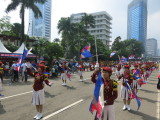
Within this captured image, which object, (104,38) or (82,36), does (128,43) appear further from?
(82,36)

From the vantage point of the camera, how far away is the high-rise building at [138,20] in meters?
163

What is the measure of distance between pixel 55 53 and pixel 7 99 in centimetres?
2712

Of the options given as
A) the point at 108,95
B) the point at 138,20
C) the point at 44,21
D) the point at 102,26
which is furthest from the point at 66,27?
the point at 138,20

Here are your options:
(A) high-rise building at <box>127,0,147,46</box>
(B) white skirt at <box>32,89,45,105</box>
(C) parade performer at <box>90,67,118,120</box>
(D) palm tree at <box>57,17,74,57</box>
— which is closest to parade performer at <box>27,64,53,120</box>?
(B) white skirt at <box>32,89,45,105</box>

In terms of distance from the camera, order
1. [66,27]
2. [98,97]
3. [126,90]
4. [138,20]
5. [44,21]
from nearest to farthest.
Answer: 1. [98,97]
2. [126,90]
3. [66,27]
4. [138,20]
5. [44,21]

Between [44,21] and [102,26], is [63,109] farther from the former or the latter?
[44,21]

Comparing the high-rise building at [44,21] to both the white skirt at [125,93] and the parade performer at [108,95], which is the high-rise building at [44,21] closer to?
the white skirt at [125,93]

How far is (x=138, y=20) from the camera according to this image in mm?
164625

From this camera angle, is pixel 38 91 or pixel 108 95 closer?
pixel 108 95

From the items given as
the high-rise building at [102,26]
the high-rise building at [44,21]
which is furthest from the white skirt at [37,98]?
the high-rise building at [44,21]

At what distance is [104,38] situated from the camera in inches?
4230

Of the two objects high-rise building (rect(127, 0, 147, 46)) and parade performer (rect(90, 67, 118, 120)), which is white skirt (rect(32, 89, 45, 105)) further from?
high-rise building (rect(127, 0, 147, 46))

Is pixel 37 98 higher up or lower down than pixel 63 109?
higher up

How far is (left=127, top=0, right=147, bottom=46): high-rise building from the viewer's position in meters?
163
